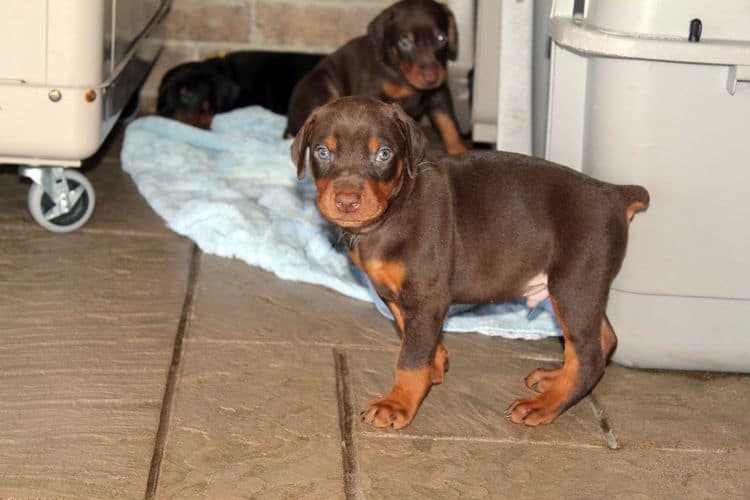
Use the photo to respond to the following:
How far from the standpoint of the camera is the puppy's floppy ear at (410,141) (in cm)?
313

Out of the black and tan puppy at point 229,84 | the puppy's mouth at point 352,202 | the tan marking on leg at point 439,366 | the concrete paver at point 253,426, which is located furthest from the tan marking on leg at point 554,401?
the black and tan puppy at point 229,84

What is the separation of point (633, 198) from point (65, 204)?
2387 millimetres

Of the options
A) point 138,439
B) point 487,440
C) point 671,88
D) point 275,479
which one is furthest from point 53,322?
point 671,88

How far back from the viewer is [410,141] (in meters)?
3.13

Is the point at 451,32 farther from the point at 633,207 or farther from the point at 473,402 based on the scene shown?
the point at 473,402

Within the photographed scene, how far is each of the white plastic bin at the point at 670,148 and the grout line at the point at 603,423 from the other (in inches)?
12.6

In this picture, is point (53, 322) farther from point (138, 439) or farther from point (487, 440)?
point (487, 440)

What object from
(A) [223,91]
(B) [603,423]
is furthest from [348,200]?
(A) [223,91]

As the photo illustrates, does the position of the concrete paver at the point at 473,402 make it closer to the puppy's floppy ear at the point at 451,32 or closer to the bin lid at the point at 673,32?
the bin lid at the point at 673,32

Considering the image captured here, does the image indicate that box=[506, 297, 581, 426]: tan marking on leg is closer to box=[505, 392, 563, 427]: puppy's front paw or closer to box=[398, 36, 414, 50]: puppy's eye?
box=[505, 392, 563, 427]: puppy's front paw

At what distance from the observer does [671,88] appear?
3.30m

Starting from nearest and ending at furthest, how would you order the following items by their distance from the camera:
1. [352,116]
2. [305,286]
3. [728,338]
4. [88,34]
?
[352,116], [728,338], [88,34], [305,286]

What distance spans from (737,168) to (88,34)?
2297 mm

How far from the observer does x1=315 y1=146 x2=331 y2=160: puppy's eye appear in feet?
10.1
